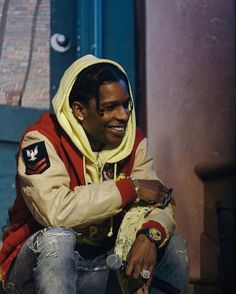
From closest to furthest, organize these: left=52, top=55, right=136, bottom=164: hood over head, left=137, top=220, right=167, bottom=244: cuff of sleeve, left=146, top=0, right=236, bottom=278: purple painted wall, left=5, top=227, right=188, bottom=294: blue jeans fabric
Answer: left=5, top=227, right=188, bottom=294: blue jeans fabric < left=137, top=220, right=167, bottom=244: cuff of sleeve < left=52, top=55, right=136, bottom=164: hood over head < left=146, top=0, right=236, bottom=278: purple painted wall

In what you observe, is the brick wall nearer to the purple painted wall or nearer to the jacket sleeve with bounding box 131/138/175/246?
the purple painted wall

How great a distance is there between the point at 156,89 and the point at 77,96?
1.07m

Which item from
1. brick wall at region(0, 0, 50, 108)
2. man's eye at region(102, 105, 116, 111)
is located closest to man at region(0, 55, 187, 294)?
man's eye at region(102, 105, 116, 111)

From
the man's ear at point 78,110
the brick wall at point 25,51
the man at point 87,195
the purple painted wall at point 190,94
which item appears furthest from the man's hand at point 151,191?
the brick wall at point 25,51

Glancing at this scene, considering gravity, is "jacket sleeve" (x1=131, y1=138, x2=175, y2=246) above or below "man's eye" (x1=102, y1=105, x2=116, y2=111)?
below

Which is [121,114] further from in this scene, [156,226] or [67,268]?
[67,268]

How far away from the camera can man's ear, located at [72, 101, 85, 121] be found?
3.52 meters

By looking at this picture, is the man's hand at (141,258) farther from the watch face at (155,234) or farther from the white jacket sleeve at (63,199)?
the white jacket sleeve at (63,199)

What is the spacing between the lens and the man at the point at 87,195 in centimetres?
318

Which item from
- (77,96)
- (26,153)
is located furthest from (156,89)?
(26,153)

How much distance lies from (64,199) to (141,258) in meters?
0.36

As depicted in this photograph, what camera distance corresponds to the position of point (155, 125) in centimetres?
450

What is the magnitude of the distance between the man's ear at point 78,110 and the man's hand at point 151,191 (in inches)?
15.0

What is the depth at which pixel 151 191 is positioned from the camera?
3.38 metres
